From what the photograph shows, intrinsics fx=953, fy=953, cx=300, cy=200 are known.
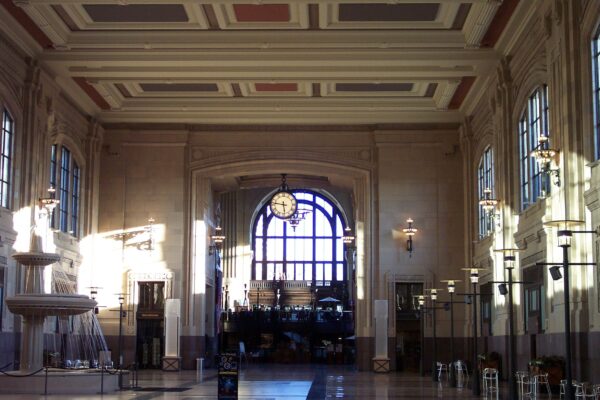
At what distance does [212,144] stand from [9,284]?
1349 cm

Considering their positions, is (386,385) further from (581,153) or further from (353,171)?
(353,171)

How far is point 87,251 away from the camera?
38719 millimetres

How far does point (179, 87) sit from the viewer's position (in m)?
36.3

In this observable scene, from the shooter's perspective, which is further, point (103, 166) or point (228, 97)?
point (103, 166)

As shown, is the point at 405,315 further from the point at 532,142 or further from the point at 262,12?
the point at 262,12

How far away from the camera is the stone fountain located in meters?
22.6

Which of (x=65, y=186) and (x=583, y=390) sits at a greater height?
(x=65, y=186)

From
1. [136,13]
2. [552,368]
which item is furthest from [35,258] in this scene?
[552,368]

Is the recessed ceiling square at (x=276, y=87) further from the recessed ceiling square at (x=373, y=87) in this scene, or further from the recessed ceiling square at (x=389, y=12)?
the recessed ceiling square at (x=389, y=12)

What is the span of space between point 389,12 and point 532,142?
5632 mm

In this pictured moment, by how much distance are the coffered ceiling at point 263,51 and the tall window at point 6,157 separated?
2483 mm

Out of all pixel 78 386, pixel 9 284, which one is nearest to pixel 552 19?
pixel 78 386

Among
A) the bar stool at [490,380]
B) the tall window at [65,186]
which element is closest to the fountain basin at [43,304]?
the bar stool at [490,380]

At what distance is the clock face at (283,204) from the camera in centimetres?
4525
